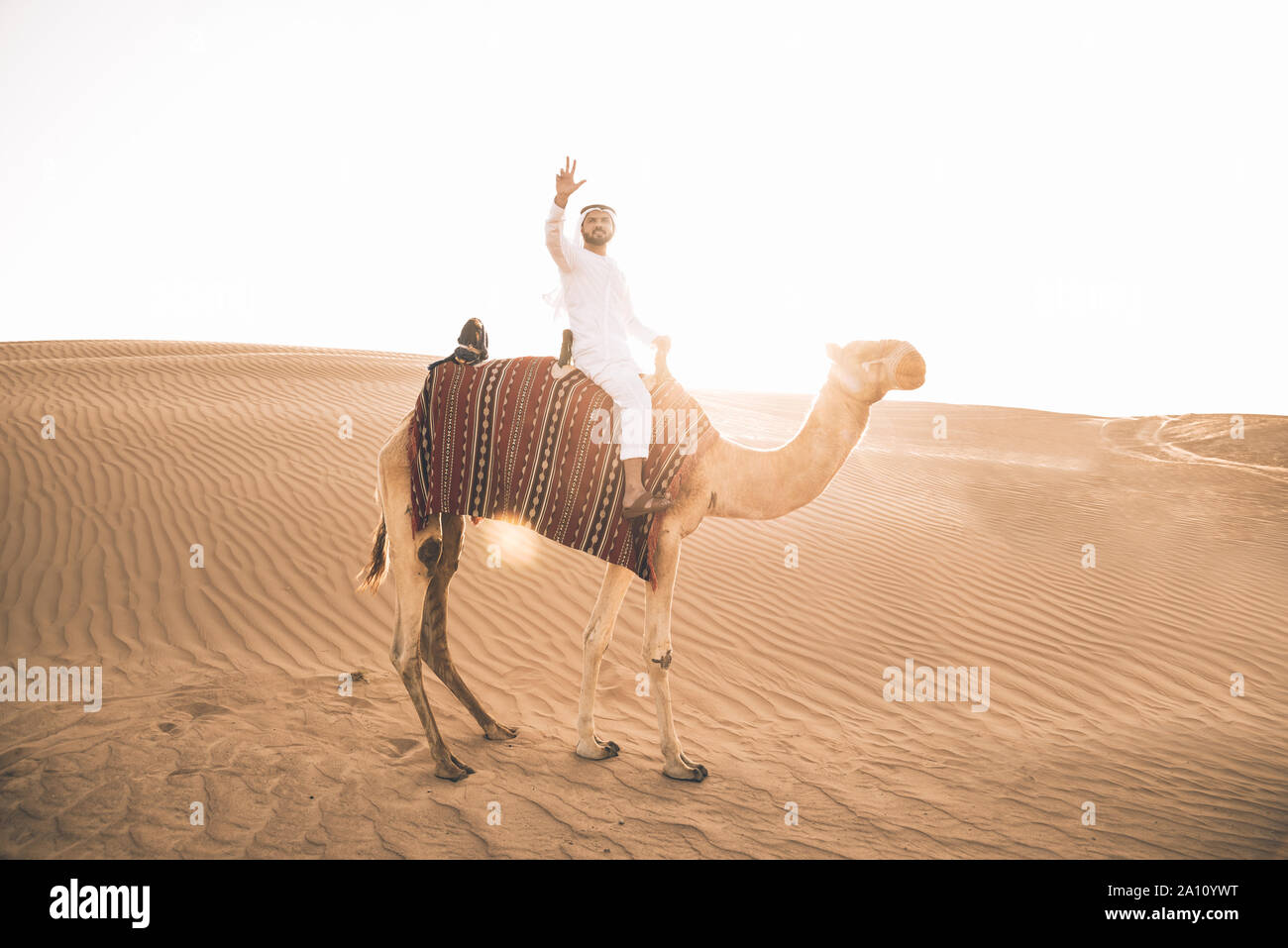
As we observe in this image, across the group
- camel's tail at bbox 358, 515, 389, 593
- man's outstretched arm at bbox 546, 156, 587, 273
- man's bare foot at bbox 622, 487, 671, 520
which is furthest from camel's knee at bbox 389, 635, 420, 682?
man's outstretched arm at bbox 546, 156, 587, 273

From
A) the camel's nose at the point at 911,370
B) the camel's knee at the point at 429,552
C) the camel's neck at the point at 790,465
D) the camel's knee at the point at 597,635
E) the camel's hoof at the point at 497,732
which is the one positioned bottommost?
the camel's hoof at the point at 497,732

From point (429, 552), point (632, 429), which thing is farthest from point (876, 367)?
point (429, 552)

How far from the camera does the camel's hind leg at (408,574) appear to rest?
4.49m

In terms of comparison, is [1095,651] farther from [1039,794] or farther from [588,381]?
[588,381]

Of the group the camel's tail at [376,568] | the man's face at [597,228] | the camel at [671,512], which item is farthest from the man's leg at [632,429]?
the camel's tail at [376,568]

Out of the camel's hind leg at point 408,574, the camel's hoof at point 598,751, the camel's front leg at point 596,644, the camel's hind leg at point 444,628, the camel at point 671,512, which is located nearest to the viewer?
the camel at point 671,512

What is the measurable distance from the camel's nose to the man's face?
1798 mm

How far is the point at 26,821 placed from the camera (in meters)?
3.70

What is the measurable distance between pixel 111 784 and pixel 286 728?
39.7 inches

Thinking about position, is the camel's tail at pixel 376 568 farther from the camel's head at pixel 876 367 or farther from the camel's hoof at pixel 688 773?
the camel's head at pixel 876 367

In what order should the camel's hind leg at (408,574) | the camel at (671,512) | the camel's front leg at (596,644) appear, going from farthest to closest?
the camel's front leg at (596,644)
the camel's hind leg at (408,574)
the camel at (671,512)

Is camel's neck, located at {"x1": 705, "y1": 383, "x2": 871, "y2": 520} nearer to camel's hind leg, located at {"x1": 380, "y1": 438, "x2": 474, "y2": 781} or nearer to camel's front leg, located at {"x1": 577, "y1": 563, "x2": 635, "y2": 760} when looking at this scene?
camel's front leg, located at {"x1": 577, "y1": 563, "x2": 635, "y2": 760}

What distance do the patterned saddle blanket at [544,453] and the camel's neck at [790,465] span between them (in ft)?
0.76
